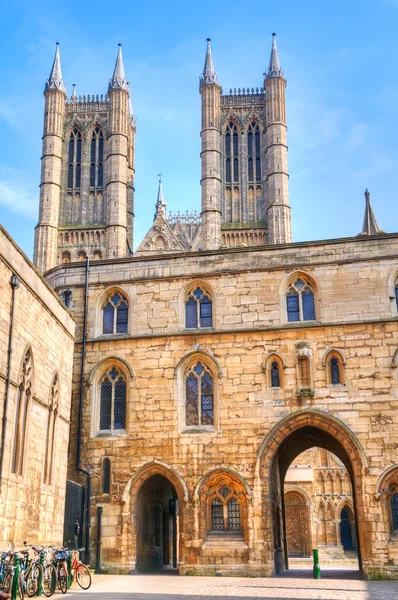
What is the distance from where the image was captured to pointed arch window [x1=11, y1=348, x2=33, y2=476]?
57.6 feet

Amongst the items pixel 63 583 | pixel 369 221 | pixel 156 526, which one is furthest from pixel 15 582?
pixel 369 221

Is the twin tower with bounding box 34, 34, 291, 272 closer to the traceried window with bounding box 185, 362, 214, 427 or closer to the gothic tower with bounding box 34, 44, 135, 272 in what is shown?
the gothic tower with bounding box 34, 44, 135, 272

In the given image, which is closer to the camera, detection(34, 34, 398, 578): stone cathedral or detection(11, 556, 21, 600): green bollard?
detection(11, 556, 21, 600): green bollard

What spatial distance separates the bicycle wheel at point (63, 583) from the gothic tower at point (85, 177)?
5253 centimetres

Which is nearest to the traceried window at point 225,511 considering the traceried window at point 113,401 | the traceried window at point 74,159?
the traceried window at point 113,401

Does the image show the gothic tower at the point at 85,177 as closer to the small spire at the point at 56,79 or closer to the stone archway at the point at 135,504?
the small spire at the point at 56,79

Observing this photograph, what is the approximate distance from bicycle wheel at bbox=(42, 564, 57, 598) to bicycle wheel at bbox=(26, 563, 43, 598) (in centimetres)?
47

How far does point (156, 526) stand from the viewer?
26.3 meters

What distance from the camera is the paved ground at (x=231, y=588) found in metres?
15.5

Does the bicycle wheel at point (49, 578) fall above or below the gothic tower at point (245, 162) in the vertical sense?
below

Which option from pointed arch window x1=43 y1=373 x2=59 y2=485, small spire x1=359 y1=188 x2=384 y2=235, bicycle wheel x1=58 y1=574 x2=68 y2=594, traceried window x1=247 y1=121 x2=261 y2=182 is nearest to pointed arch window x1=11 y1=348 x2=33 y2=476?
pointed arch window x1=43 y1=373 x2=59 y2=485

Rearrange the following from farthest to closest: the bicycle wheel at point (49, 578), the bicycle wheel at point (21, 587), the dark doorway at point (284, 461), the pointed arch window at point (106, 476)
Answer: the dark doorway at point (284, 461)
the pointed arch window at point (106, 476)
the bicycle wheel at point (49, 578)
the bicycle wheel at point (21, 587)

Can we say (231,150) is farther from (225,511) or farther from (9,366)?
(9,366)

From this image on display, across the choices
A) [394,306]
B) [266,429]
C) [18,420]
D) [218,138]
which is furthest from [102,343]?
[218,138]
